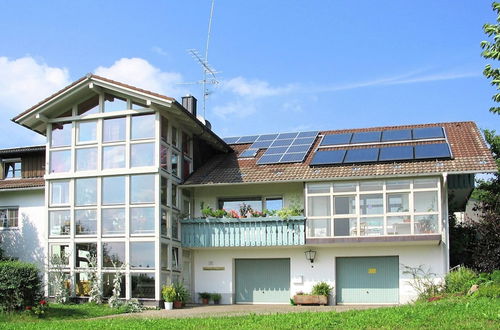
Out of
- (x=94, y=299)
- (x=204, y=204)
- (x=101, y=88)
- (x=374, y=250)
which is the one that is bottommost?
(x=94, y=299)

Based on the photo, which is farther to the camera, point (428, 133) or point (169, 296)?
point (428, 133)

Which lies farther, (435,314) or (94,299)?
(94,299)

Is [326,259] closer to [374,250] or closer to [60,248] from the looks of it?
[374,250]

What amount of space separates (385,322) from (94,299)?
12480 mm

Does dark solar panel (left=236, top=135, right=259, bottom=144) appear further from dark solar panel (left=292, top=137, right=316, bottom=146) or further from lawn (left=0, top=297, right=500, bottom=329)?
lawn (left=0, top=297, right=500, bottom=329)

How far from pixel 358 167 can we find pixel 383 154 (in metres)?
1.14

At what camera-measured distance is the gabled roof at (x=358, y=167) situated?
22.6 meters

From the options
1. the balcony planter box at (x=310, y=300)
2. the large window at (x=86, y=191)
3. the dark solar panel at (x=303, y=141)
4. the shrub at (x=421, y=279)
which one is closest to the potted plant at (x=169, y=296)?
the large window at (x=86, y=191)

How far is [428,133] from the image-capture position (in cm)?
2595

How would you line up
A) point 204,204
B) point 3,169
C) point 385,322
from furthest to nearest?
point 3,169 → point 204,204 → point 385,322

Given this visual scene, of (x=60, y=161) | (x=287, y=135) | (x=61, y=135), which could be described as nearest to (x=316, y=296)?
(x=287, y=135)

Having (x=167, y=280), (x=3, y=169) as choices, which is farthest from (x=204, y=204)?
(x=3, y=169)

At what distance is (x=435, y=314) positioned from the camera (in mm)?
14164

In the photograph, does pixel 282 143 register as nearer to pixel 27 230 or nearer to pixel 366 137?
pixel 366 137
